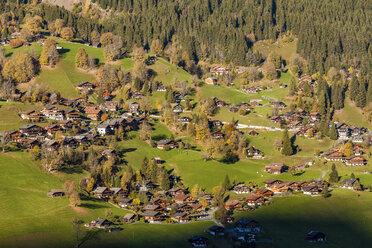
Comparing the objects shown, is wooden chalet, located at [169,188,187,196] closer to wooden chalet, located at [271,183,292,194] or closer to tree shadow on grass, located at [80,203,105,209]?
tree shadow on grass, located at [80,203,105,209]

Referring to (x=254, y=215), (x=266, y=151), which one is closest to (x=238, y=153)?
(x=266, y=151)

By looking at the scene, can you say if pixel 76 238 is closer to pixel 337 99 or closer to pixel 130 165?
pixel 130 165

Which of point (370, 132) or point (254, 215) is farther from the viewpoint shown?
point (370, 132)

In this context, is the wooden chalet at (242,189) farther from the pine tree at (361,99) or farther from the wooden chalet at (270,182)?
the pine tree at (361,99)

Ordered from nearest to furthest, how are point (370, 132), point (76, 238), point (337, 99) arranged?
point (76, 238) < point (370, 132) < point (337, 99)

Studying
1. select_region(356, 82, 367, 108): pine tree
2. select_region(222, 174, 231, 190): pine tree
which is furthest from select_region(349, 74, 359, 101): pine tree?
select_region(222, 174, 231, 190): pine tree

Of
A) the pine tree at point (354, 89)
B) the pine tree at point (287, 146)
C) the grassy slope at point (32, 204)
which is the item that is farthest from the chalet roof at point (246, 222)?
the pine tree at point (354, 89)

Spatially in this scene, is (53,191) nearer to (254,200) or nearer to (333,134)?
(254,200)

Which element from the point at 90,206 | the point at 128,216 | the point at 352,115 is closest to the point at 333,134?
the point at 352,115
